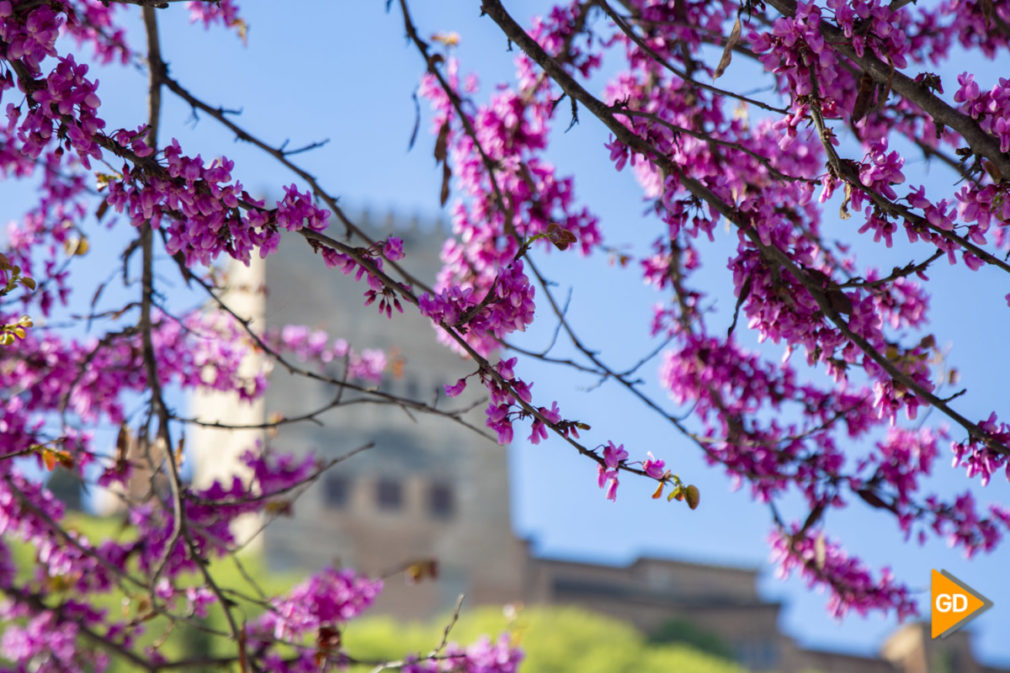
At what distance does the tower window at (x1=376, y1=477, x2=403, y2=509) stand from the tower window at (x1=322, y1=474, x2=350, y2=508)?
1.21 meters

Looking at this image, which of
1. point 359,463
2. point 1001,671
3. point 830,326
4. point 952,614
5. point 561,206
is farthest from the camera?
point 359,463

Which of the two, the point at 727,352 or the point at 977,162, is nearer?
the point at 977,162

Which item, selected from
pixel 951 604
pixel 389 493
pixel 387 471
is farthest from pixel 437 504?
pixel 951 604

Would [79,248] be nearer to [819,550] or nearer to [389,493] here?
[819,550]

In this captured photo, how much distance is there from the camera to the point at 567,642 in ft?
136

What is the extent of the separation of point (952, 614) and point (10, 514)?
11.9 ft

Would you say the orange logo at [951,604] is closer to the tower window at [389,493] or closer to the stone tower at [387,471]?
the stone tower at [387,471]

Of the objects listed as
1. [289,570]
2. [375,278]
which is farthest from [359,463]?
[375,278]

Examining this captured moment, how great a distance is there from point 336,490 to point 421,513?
339 centimetres

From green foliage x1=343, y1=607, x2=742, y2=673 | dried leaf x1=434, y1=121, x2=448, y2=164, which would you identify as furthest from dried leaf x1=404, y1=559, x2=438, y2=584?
green foliage x1=343, y1=607, x2=742, y2=673

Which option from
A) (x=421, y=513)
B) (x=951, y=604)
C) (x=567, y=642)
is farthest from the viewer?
(x=421, y=513)

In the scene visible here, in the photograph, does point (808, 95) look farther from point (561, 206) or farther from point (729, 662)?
point (729, 662)

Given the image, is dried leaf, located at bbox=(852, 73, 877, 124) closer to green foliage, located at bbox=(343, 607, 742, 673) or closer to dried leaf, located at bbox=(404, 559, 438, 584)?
dried leaf, located at bbox=(404, 559, 438, 584)

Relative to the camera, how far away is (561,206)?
5.51 meters
